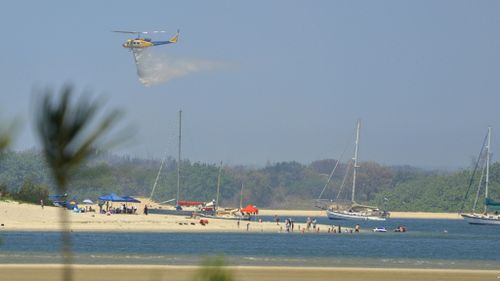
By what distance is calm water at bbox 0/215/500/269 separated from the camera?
177 ft

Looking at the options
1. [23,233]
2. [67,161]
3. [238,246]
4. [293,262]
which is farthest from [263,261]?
[67,161]

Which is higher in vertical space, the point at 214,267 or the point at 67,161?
the point at 67,161

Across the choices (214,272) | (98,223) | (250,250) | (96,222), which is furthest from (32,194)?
(214,272)

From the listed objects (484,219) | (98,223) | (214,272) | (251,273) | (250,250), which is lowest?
(251,273)

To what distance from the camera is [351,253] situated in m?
65.8

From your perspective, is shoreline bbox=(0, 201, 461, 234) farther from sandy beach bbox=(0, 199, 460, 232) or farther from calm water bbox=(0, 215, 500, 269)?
calm water bbox=(0, 215, 500, 269)

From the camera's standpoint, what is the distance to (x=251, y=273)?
44.1 meters

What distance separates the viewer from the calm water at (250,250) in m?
53.9

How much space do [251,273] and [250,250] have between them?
21341 millimetres

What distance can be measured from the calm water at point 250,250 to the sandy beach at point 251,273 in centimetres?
197

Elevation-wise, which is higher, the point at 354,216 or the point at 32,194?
the point at 354,216

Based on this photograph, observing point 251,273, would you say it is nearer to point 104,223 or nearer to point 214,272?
point 214,272

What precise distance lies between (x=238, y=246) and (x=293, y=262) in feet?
56.7

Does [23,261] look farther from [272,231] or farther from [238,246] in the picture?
[272,231]
